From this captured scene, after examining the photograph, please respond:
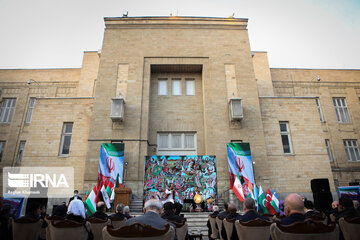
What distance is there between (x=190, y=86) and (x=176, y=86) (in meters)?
1.04

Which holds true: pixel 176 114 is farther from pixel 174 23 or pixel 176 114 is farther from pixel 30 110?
pixel 30 110

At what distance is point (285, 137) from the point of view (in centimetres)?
1565

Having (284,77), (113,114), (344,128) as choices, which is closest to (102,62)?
(113,114)

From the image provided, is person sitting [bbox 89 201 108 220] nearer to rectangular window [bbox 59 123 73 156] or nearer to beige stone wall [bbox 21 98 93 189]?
beige stone wall [bbox 21 98 93 189]

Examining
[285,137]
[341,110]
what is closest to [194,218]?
[285,137]

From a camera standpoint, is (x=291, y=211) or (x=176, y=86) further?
(x=176, y=86)

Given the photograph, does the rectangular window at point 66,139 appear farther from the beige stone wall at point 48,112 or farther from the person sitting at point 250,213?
the person sitting at point 250,213

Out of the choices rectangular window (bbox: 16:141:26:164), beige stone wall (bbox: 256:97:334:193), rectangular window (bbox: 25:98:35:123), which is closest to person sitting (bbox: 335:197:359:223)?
beige stone wall (bbox: 256:97:334:193)

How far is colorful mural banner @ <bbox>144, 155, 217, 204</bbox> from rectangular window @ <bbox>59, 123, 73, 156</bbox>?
5852mm

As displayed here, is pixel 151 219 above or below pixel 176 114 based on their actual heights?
below

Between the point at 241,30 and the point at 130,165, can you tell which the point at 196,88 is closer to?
the point at 241,30

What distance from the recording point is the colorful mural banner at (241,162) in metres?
13.4

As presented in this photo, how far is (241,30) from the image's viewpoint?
17.7m

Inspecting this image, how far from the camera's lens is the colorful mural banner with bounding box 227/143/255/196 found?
44.1 feet
